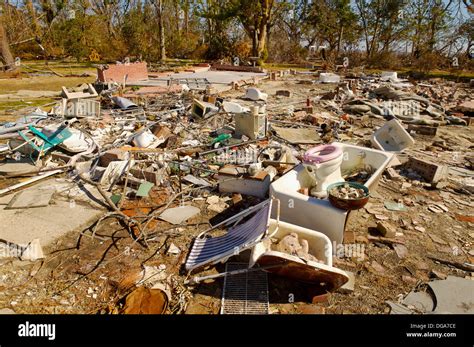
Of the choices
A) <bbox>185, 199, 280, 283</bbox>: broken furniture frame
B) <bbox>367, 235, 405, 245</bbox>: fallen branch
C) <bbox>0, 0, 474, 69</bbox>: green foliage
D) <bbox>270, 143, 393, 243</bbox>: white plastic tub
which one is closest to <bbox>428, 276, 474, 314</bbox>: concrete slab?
<bbox>367, 235, 405, 245</bbox>: fallen branch

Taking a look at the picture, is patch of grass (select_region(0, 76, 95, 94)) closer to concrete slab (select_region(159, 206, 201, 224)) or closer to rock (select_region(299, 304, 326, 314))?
concrete slab (select_region(159, 206, 201, 224))

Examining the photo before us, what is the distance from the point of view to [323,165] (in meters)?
4.16

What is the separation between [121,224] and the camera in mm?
4266

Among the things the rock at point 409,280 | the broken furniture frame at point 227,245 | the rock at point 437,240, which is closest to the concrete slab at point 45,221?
the broken furniture frame at point 227,245

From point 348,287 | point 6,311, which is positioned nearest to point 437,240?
point 348,287

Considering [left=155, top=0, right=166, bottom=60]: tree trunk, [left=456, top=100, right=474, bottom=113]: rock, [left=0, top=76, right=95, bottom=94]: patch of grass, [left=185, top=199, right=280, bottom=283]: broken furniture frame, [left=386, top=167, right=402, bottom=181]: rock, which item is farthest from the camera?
[left=155, top=0, right=166, bottom=60]: tree trunk

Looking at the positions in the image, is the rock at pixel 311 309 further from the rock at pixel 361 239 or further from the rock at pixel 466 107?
the rock at pixel 466 107

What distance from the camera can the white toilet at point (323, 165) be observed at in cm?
416

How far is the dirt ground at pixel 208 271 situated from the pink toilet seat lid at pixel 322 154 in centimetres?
97

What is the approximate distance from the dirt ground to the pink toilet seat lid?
3.19 ft

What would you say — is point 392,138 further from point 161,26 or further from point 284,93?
point 161,26

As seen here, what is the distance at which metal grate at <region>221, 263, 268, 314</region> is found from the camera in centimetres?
297

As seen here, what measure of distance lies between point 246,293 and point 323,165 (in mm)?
1963
